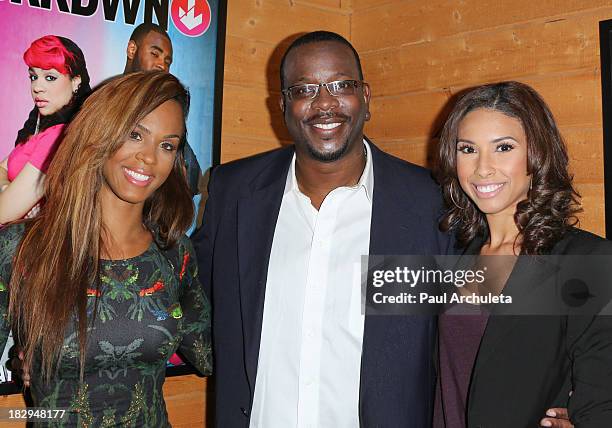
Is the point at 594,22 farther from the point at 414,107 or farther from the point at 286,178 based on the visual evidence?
the point at 286,178

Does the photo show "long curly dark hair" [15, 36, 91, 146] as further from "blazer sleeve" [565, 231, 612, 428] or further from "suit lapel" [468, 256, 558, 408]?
"blazer sleeve" [565, 231, 612, 428]

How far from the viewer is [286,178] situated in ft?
7.31

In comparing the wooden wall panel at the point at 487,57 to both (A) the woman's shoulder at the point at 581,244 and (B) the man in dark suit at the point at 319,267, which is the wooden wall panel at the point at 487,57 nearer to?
(B) the man in dark suit at the point at 319,267

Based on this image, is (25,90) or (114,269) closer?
(114,269)

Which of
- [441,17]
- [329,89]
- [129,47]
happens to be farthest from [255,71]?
[329,89]

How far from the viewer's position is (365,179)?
2176 millimetres

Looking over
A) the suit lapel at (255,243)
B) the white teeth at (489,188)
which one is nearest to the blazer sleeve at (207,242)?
the suit lapel at (255,243)

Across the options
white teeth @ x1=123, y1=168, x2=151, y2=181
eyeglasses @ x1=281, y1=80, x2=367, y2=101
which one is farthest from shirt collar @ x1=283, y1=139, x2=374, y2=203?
white teeth @ x1=123, y1=168, x2=151, y2=181

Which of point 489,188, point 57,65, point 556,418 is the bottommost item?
point 556,418

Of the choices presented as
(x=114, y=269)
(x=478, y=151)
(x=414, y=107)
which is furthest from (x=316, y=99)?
(x=414, y=107)

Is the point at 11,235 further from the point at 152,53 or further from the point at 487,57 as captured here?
the point at 487,57

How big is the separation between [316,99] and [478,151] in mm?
540

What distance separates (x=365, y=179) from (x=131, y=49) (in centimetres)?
105

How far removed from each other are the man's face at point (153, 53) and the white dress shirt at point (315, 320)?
0.92 meters
